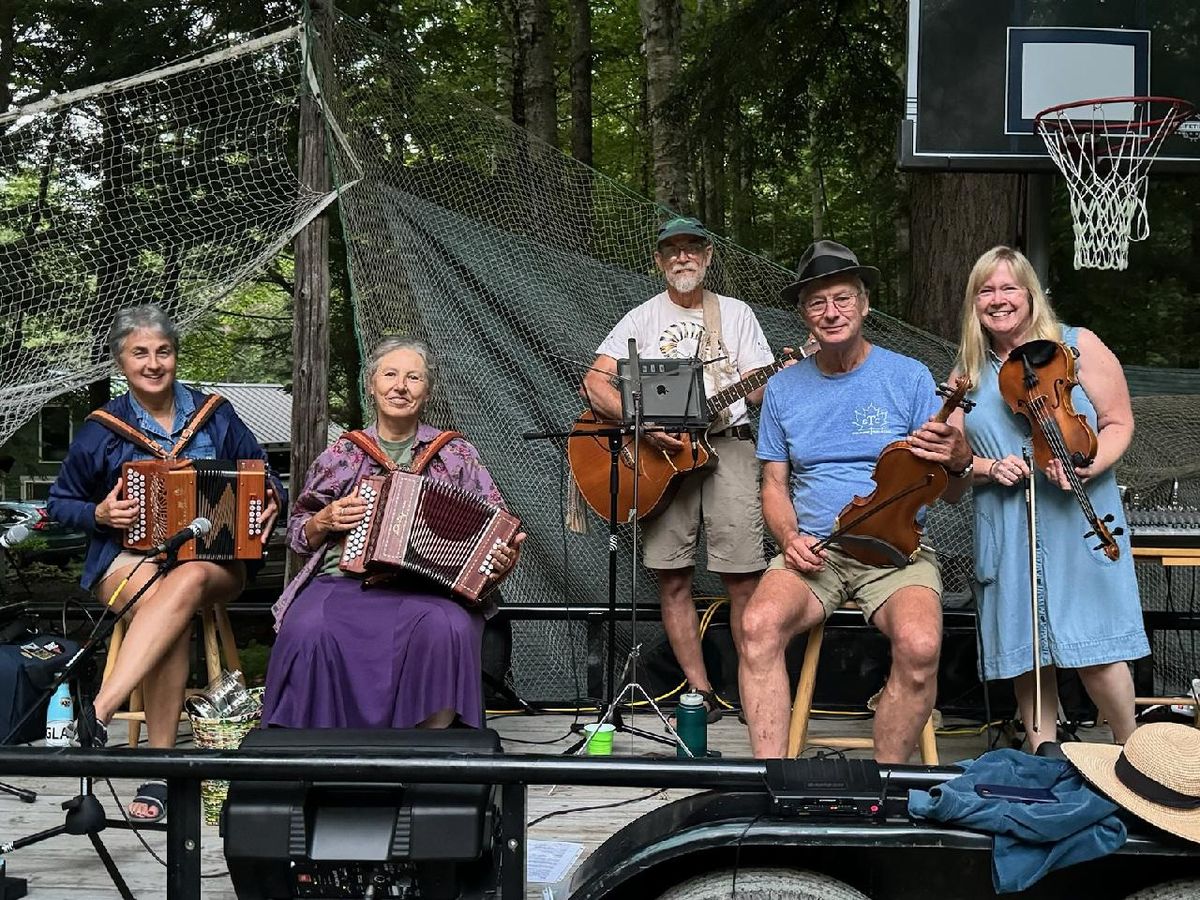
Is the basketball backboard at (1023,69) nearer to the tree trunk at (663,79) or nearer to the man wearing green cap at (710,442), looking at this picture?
the man wearing green cap at (710,442)

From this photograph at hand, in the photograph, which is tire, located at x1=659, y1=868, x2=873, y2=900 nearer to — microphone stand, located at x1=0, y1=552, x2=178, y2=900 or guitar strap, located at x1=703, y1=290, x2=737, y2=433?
microphone stand, located at x1=0, y1=552, x2=178, y2=900

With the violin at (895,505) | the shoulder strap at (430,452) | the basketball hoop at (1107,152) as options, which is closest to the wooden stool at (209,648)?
the shoulder strap at (430,452)

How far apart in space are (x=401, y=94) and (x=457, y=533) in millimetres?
2003

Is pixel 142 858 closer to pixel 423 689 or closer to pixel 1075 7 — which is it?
pixel 423 689

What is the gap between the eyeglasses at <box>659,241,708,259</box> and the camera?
4281 mm

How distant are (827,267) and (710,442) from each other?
85 centimetres

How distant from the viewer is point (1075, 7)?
493cm

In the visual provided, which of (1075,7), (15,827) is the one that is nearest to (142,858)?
(15,827)

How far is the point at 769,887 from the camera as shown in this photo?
81.0 inches

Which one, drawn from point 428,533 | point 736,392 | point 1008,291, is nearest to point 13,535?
point 428,533

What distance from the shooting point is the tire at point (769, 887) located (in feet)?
6.72

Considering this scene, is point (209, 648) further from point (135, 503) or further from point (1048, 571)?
point (1048, 571)

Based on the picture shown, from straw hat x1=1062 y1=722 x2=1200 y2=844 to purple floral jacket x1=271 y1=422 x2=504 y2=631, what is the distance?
2056mm

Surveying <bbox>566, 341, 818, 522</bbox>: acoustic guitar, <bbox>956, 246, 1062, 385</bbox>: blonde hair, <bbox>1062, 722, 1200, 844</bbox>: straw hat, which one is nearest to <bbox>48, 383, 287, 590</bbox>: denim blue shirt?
<bbox>566, 341, 818, 522</bbox>: acoustic guitar
